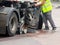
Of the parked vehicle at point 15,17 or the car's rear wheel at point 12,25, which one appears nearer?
the parked vehicle at point 15,17

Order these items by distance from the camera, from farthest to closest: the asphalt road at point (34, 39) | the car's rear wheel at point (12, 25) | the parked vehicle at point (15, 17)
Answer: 1. the car's rear wheel at point (12, 25)
2. the parked vehicle at point (15, 17)
3. the asphalt road at point (34, 39)

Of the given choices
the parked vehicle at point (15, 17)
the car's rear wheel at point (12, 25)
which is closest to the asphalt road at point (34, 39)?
the car's rear wheel at point (12, 25)

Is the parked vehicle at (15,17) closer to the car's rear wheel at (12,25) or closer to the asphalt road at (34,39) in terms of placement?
the car's rear wheel at (12,25)

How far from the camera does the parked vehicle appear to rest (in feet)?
35.9

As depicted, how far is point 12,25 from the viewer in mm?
11570

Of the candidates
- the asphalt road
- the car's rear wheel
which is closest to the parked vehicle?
the car's rear wheel

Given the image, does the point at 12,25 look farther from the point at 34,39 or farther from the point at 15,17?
the point at 34,39

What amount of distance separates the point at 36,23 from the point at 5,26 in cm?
231

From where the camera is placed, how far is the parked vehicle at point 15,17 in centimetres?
1094

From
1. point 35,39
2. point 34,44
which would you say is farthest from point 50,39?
point 34,44

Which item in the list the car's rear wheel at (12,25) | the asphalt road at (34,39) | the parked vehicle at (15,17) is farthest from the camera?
the car's rear wheel at (12,25)

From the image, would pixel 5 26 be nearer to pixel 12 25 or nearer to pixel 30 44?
pixel 12 25

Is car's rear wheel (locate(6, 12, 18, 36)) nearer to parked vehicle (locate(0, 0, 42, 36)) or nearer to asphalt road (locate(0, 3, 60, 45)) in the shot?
parked vehicle (locate(0, 0, 42, 36))

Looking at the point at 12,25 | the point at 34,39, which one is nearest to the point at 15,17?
the point at 12,25
